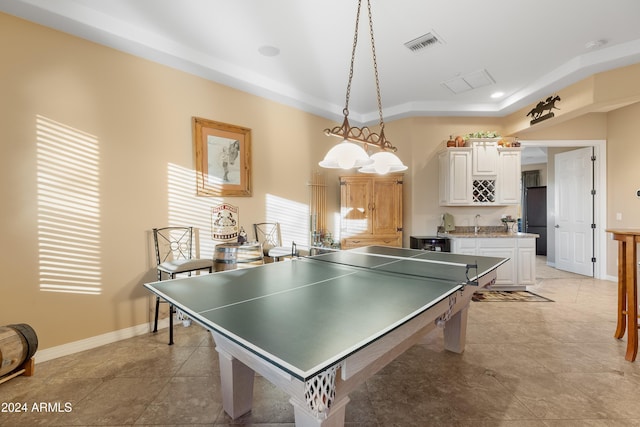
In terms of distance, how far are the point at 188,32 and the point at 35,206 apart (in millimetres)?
2099

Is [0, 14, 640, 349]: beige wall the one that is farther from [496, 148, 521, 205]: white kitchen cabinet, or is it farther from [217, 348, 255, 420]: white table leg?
[217, 348, 255, 420]: white table leg

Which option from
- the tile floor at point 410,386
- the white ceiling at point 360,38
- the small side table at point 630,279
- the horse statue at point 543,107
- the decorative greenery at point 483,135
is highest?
the white ceiling at point 360,38

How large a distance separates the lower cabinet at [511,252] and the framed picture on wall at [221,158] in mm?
3328

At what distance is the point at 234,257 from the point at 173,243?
753 mm

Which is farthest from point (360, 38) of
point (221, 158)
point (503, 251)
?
point (503, 251)

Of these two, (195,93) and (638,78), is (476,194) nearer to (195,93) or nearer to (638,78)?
(638,78)

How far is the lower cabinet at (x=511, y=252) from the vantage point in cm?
445

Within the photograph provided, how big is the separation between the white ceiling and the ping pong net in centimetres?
221

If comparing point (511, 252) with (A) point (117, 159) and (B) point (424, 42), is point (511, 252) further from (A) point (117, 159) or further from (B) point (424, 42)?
(A) point (117, 159)

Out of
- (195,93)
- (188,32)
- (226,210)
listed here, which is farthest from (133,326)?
(188,32)

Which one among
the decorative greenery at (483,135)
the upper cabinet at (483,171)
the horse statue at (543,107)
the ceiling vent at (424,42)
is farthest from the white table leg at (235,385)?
the horse statue at (543,107)

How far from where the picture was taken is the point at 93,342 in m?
2.76

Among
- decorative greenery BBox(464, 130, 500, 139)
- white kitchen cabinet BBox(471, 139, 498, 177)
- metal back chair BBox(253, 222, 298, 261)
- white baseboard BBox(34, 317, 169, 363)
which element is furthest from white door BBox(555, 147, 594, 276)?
white baseboard BBox(34, 317, 169, 363)

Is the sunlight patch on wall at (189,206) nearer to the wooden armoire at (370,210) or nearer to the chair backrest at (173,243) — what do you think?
the chair backrest at (173,243)
